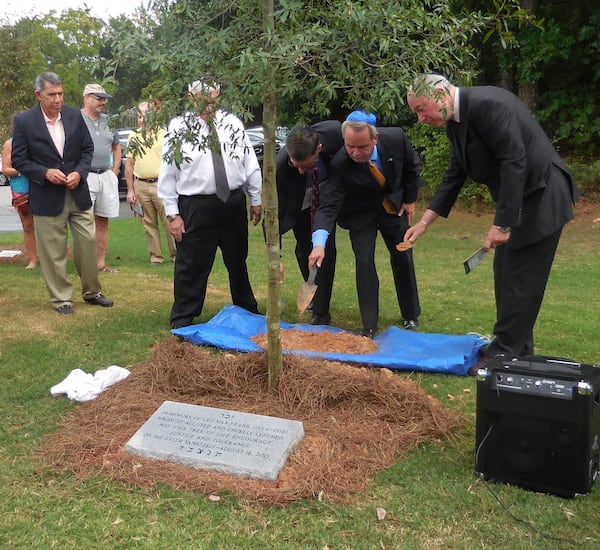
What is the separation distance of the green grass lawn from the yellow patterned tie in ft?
3.59

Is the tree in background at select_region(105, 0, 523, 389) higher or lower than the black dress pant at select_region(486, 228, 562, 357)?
higher

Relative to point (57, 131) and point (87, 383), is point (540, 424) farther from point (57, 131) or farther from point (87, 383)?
point (57, 131)

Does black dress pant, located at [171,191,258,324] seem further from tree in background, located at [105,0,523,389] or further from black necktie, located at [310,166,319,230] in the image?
tree in background, located at [105,0,523,389]

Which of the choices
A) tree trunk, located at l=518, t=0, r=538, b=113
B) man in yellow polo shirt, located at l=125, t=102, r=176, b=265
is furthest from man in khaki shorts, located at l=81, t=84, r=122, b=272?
tree trunk, located at l=518, t=0, r=538, b=113

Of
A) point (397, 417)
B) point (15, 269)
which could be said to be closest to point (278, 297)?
point (397, 417)

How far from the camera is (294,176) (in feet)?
19.4

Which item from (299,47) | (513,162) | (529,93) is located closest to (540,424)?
(513,162)

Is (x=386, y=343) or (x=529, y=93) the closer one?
(x=386, y=343)

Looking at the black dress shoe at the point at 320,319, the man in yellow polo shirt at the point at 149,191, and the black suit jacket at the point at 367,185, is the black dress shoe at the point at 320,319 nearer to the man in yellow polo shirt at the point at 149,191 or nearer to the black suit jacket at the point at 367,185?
the black suit jacket at the point at 367,185

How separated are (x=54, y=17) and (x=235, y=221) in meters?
34.9

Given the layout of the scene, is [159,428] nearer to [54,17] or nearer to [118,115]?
[118,115]

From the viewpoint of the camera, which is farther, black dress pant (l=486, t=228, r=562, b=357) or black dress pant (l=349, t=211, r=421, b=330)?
black dress pant (l=349, t=211, r=421, b=330)

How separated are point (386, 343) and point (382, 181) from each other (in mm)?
1331

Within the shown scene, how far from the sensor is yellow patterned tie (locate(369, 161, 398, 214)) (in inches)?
213
